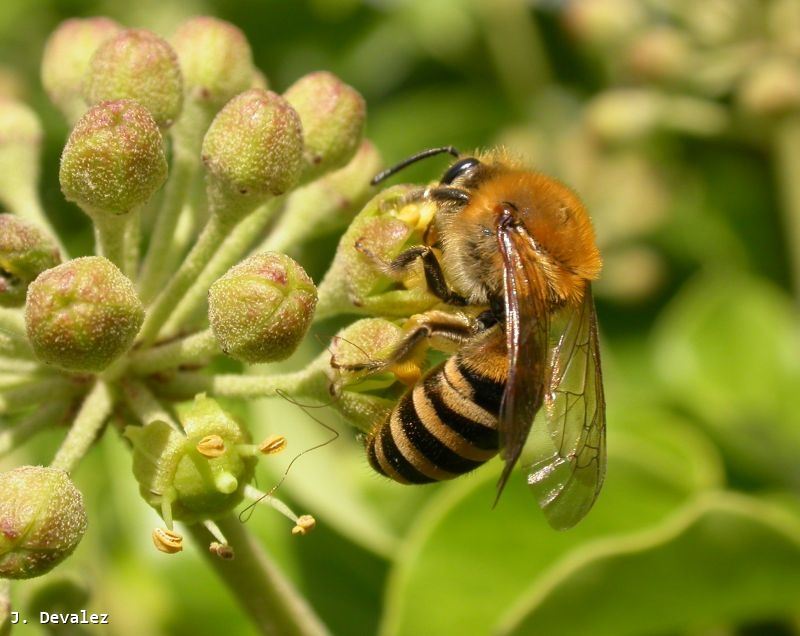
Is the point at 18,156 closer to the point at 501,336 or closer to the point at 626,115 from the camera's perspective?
the point at 501,336

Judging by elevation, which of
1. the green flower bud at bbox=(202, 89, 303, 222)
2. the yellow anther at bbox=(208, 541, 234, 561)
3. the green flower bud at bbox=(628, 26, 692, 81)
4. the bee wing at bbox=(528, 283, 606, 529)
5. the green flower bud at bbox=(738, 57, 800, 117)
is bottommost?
the green flower bud at bbox=(738, 57, 800, 117)

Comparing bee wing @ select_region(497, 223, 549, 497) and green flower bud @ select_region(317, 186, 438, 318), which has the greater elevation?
green flower bud @ select_region(317, 186, 438, 318)

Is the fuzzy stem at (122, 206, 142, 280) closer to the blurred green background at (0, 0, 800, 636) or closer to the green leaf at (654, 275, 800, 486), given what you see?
the blurred green background at (0, 0, 800, 636)

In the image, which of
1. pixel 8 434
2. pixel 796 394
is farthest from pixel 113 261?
pixel 796 394

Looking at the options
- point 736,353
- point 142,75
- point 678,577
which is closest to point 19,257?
point 142,75

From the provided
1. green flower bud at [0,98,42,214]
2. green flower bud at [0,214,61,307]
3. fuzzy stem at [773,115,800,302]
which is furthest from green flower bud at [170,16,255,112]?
fuzzy stem at [773,115,800,302]

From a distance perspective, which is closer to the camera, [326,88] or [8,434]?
[8,434]

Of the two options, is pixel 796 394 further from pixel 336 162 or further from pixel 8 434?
pixel 8 434
